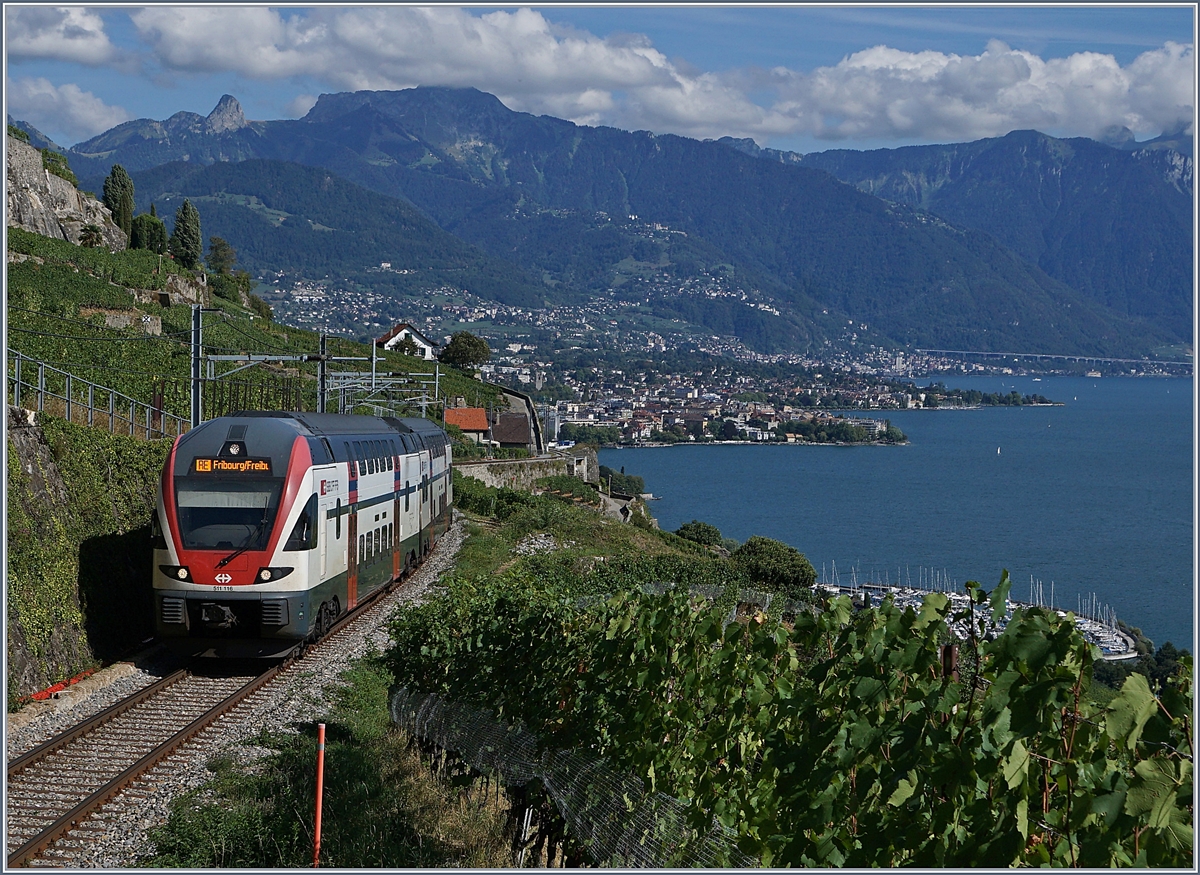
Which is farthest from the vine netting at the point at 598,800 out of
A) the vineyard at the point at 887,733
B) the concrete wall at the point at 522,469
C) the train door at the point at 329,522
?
the concrete wall at the point at 522,469

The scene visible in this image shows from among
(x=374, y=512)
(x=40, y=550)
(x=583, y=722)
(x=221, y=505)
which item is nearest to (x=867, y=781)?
(x=583, y=722)

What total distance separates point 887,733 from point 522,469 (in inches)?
2131

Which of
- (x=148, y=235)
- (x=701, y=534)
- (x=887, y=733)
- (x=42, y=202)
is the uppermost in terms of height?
(x=148, y=235)

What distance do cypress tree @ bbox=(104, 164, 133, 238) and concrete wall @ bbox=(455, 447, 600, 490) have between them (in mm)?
30433

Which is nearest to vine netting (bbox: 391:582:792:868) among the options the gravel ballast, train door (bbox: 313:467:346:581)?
the gravel ballast

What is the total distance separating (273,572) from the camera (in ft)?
44.0

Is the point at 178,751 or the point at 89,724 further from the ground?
the point at 89,724

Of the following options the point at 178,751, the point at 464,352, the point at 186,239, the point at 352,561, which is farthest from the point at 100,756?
the point at 464,352

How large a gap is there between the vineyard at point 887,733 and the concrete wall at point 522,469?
45390 mm

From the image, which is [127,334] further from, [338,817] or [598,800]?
[598,800]

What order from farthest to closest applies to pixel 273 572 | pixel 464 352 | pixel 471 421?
pixel 464 352 < pixel 471 421 < pixel 273 572

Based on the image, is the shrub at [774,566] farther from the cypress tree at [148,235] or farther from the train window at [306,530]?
the cypress tree at [148,235]

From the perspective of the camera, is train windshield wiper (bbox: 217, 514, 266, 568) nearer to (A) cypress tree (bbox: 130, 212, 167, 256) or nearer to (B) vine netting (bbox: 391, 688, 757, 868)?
(B) vine netting (bbox: 391, 688, 757, 868)

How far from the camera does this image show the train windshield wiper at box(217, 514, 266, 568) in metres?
13.3
